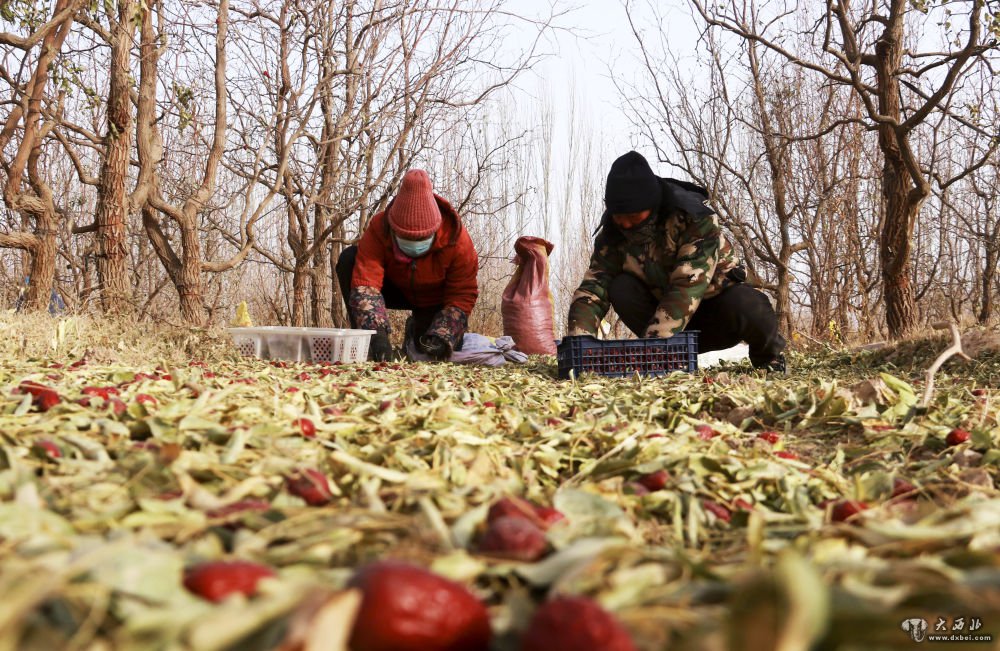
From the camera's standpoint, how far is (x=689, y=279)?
383 cm

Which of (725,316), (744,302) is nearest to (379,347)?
(725,316)

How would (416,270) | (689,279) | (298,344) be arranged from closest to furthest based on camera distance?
1. (689,279)
2. (298,344)
3. (416,270)

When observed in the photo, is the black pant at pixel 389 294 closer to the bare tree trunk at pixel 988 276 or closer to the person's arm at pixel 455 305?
the person's arm at pixel 455 305

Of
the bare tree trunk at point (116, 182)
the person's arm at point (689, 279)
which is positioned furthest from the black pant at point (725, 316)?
the bare tree trunk at point (116, 182)

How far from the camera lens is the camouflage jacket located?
12.6ft

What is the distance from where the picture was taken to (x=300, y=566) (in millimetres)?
737

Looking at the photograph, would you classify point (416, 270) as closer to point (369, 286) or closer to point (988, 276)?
point (369, 286)

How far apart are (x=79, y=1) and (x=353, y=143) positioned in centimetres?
346

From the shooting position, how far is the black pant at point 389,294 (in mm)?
5613

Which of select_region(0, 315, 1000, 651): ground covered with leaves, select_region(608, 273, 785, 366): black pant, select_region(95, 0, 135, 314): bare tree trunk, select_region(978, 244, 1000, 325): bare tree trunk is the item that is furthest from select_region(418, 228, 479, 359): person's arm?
select_region(978, 244, 1000, 325): bare tree trunk

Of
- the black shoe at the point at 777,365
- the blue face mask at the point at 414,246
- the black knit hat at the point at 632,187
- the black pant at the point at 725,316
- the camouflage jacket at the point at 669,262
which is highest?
the black knit hat at the point at 632,187

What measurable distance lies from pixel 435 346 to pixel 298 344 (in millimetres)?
1096

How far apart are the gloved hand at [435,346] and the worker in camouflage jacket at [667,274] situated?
4.75 feet

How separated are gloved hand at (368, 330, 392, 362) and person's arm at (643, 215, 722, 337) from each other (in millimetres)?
1927
